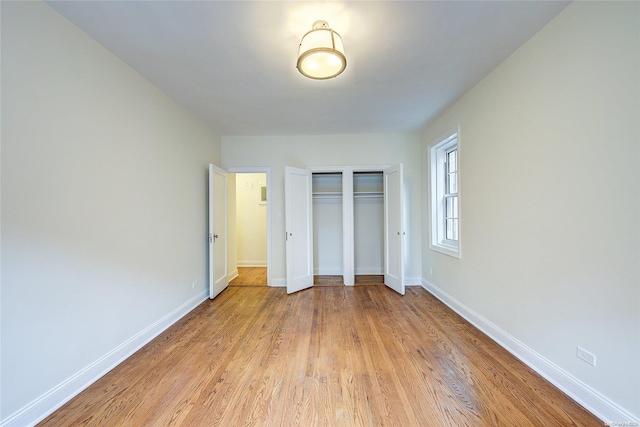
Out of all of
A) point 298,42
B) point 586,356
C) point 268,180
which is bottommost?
point 586,356

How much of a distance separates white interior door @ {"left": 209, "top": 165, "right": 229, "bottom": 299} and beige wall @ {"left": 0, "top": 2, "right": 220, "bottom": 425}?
0.82 metres

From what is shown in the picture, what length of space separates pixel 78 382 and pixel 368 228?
4.30 meters

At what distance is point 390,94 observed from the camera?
9.21 feet

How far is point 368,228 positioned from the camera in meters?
4.97

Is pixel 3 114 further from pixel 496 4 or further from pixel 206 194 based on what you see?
pixel 496 4

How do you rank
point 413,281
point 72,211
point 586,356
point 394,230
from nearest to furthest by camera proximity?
point 586,356 → point 72,211 → point 394,230 → point 413,281

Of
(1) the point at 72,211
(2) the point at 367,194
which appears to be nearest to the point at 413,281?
(2) the point at 367,194

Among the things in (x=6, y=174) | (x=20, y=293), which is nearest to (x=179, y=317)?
(x=20, y=293)

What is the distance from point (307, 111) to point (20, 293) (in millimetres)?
3026

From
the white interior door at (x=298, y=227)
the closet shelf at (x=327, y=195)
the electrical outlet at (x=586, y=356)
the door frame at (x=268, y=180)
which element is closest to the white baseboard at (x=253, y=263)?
the door frame at (x=268, y=180)

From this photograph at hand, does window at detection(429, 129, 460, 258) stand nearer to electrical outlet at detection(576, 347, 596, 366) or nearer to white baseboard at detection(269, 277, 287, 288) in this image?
electrical outlet at detection(576, 347, 596, 366)

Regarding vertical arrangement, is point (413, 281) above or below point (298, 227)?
below

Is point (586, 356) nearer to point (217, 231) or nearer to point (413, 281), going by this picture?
point (413, 281)

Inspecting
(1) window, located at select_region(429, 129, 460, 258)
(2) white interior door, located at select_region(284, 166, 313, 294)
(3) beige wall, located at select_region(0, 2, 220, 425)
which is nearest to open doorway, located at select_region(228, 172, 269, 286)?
(2) white interior door, located at select_region(284, 166, 313, 294)
